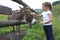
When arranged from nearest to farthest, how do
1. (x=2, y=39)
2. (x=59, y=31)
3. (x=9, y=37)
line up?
(x=2, y=39) → (x=9, y=37) → (x=59, y=31)

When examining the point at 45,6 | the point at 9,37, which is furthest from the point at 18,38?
the point at 45,6

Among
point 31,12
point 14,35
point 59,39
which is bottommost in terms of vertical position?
point 59,39

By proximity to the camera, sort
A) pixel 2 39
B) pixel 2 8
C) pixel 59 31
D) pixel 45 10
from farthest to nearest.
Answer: pixel 59 31, pixel 45 10, pixel 2 8, pixel 2 39

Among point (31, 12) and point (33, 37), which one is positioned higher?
point (31, 12)

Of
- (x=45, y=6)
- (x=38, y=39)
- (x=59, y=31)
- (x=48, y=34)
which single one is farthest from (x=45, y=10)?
(x=59, y=31)

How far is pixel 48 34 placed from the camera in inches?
263

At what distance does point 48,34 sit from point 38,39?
110 inches

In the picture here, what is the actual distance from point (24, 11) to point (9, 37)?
1373 millimetres

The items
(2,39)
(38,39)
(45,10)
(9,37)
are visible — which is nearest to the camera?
(2,39)

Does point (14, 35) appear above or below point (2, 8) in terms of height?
below

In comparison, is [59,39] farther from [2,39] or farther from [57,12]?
[57,12]

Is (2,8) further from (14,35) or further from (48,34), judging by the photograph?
(48,34)

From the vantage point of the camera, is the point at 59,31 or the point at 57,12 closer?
the point at 59,31

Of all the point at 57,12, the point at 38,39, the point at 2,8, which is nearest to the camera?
the point at 2,8
